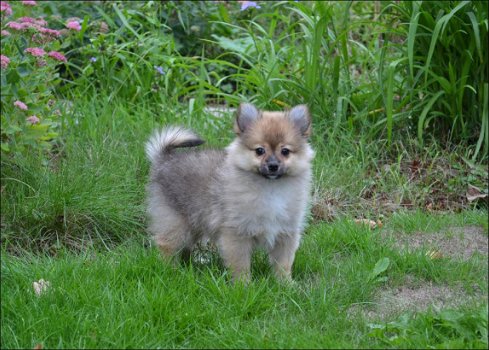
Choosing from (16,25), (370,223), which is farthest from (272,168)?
(16,25)

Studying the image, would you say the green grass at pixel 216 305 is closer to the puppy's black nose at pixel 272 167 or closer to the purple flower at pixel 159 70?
the puppy's black nose at pixel 272 167

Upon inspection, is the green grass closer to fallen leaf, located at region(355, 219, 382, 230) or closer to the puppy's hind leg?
the puppy's hind leg

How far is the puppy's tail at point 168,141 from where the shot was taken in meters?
5.37

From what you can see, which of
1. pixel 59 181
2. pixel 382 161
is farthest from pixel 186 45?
pixel 59 181

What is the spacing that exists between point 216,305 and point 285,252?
2.38 feet

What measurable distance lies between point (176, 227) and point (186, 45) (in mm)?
4120

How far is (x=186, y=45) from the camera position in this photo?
29.1 ft

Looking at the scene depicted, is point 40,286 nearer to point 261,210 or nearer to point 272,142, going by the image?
point 261,210

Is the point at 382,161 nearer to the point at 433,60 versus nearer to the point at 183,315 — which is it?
the point at 433,60

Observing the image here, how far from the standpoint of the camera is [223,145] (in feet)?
21.3

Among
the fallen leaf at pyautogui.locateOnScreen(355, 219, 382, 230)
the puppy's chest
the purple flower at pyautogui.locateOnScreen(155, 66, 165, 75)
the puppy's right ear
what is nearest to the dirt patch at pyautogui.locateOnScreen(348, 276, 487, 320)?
the puppy's chest

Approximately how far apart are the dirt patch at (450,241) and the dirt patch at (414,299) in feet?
0.67

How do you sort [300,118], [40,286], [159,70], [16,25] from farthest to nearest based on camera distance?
[159,70] → [16,25] → [300,118] → [40,286]

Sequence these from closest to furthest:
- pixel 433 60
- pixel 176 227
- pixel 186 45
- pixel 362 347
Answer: pixel 362 347, pixel 176 227, pixel 433 60, pixel 186 45
